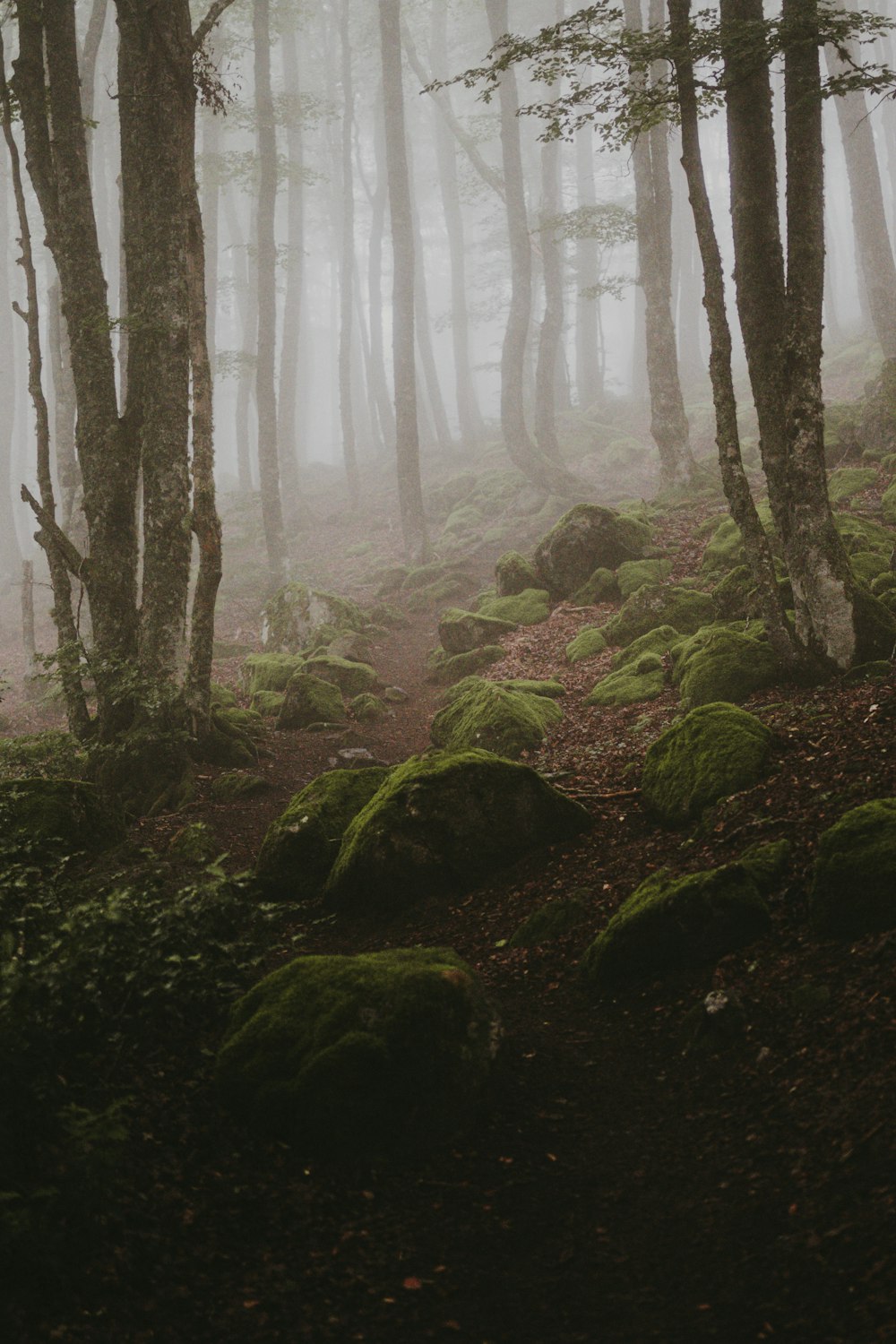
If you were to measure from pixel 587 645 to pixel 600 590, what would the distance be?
7.04ft

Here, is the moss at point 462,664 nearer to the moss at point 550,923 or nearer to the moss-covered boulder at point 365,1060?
the moss at point 550,923

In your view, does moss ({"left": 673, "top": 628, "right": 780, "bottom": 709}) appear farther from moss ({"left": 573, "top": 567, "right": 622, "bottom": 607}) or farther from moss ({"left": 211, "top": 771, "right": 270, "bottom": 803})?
moss ({"left": 573, "top": 567, "right": 622, "bottom": 607})

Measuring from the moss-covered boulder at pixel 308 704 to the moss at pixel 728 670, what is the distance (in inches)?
194

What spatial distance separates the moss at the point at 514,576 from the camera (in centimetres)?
1568

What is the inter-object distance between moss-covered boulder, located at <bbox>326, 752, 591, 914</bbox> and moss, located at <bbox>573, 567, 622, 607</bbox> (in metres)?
7.95

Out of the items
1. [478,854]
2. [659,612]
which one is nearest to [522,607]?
[659,612]

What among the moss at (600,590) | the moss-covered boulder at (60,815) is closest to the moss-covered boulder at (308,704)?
the moss-covered boulder at (60,815)

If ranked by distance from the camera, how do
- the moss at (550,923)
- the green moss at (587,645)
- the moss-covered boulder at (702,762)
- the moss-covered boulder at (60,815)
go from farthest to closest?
1. the green moss at (587,645)
2. the moss-covered boulder at (60,815)
3. the moss-covered boulder at (702,762)
4. the moss at (550,923)

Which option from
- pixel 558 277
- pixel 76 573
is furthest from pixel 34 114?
pixel 558 277

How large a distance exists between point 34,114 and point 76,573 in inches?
204

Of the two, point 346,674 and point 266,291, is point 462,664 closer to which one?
point 346,674

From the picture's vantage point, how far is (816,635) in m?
7.90

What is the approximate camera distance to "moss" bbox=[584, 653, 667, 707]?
9.95 m

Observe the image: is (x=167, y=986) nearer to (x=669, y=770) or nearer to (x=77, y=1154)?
(x=77, y=1154)
